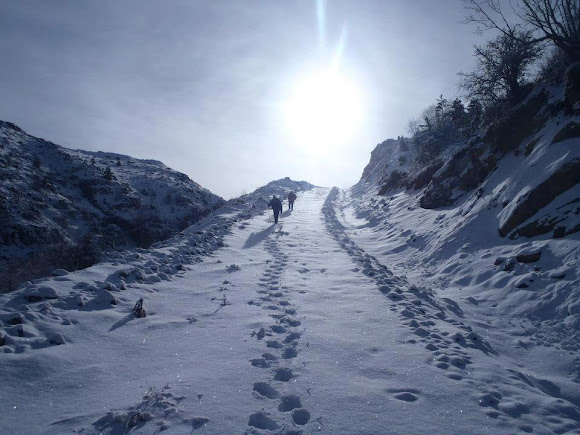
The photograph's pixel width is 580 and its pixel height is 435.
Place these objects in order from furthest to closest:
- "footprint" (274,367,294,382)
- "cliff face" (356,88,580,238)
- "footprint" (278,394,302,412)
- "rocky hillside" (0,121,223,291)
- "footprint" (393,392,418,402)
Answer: "rocky hillside" (0,121,223,291)
"cliff face" (356,88,580,238)
"footprint" (274,367,294,382)
"footprint" (393,392,418,402)
"footprint" (278,394,302,412)

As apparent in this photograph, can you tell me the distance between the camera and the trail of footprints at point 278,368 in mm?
3479

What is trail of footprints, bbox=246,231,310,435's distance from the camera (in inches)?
137

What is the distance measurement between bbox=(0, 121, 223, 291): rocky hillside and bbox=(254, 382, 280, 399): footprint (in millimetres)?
18169

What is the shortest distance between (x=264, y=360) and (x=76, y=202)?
3174 cm

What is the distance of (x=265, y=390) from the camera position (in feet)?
13.3

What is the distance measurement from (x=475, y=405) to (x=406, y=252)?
1005cm

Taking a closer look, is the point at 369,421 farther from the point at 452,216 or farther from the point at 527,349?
the point at 452,216

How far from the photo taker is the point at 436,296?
8.38m

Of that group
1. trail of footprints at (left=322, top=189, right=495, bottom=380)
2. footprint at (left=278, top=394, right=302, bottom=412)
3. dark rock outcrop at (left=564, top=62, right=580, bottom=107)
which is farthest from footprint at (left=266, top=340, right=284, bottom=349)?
dark rock outcrop at (left=564, top=62, right=580, bottom=107)

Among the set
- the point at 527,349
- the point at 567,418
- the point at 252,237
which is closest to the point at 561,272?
the point at 527,349

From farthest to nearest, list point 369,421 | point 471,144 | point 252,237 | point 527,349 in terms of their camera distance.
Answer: point 471,144, point 252,237, point 527,349, point 369,421

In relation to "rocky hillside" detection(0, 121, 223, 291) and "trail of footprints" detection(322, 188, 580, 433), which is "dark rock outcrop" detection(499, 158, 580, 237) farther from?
"rocky hillside" detection(0, 121, 223, 291)

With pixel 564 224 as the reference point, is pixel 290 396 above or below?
below

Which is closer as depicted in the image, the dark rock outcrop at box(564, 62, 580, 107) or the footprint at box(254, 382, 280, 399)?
the footprint at box(254, 382, 280, 399)
